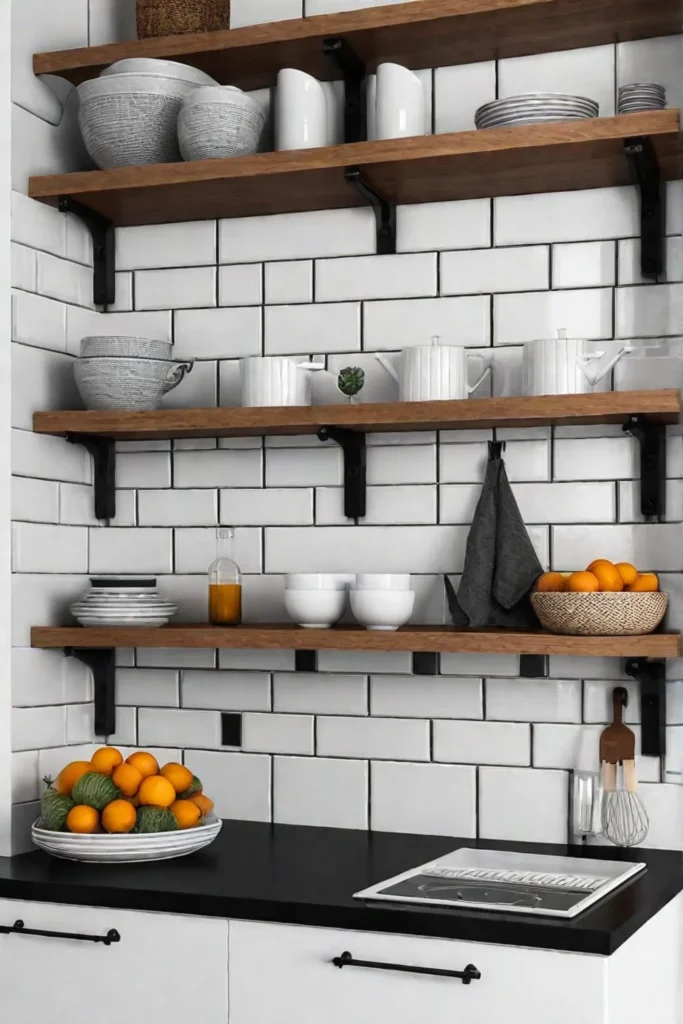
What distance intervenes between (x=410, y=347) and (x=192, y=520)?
0.64 m

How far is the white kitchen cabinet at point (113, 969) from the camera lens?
2004mm

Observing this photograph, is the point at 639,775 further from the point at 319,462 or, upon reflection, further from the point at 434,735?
the point at 319,462

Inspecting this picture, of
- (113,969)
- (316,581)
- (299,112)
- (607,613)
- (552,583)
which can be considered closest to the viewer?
(113,969)

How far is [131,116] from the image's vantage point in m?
2.52

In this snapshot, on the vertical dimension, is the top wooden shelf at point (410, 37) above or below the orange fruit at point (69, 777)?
above

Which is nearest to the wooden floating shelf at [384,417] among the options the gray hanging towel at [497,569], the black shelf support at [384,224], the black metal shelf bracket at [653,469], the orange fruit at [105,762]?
the black metal shelf bracket at [653,469]

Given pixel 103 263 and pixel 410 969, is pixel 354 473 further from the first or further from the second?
pixel 410 969

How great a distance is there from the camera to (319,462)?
2.60m

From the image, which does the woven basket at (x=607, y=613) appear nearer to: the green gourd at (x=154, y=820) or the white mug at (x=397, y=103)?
the green gourd at (x=154, y=820)

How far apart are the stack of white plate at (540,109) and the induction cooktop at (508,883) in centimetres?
130

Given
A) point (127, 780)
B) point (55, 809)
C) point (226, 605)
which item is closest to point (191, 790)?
point (127, 780)

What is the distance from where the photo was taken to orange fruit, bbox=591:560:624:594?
2211mm

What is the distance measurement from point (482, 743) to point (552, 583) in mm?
384

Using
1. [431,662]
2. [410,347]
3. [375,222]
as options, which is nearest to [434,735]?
[431,662]
